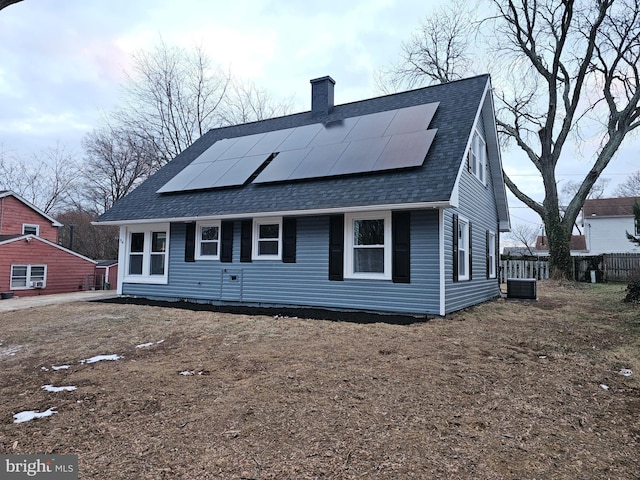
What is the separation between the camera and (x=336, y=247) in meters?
8.18

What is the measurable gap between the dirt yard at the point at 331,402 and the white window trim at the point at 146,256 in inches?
174

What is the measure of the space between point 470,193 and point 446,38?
49.1 feet

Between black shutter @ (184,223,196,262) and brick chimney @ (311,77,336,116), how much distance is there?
526 cm

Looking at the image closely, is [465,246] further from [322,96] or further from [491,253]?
[322,96]

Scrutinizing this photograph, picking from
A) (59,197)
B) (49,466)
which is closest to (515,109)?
(49,466)

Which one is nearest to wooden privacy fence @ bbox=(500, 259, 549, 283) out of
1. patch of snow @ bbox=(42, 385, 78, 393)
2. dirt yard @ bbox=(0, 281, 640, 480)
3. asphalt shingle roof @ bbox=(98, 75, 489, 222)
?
asphalt shingle roof @ bbox=(98, 75, 489, 222)

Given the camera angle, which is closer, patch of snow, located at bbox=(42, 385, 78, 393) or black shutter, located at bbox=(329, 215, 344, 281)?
patch of snow, located at bbox=(42, 385, 78, 393)

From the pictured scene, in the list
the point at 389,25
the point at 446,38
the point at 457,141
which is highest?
the point at 446,38

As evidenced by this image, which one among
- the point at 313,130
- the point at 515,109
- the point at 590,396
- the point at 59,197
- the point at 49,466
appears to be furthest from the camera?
the point at 59,197

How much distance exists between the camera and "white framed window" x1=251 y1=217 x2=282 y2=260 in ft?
29.7

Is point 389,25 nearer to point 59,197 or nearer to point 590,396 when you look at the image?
point 590,396

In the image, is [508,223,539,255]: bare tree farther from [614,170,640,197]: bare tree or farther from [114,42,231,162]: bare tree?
[114,42,231,162]: bare tree

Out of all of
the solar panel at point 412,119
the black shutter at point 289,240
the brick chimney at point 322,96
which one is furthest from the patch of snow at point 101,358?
the brick chimney at point 322,96

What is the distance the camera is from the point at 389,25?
12.4 metres
